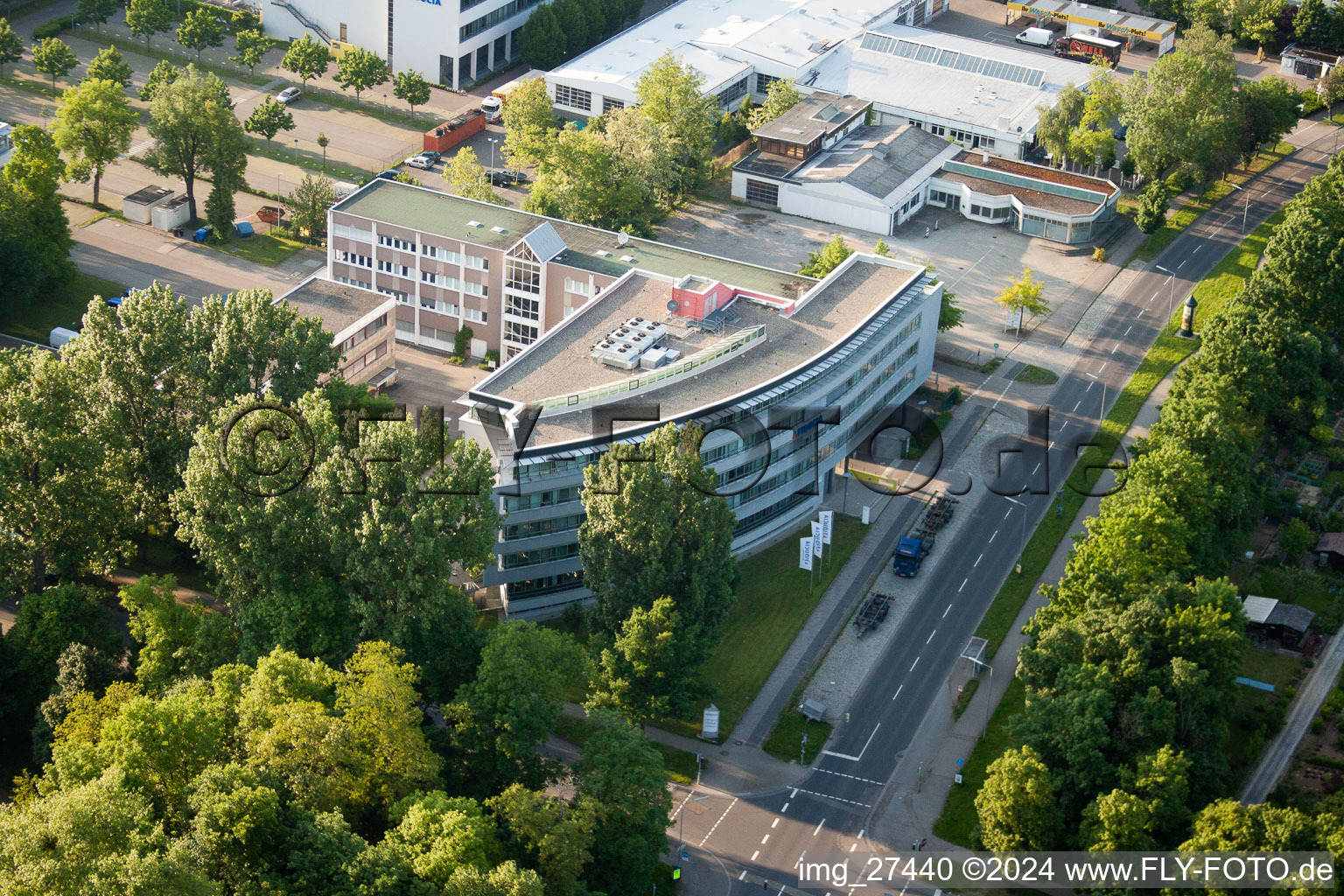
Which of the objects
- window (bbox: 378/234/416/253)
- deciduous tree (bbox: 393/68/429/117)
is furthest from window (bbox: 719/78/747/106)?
window (bbox: 378/234/416/253)

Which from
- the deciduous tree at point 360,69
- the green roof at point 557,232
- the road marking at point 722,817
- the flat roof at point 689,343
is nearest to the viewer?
the road marking at point 722,817

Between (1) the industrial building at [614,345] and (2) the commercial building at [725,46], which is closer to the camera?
(1) the industrial building at [614,345]

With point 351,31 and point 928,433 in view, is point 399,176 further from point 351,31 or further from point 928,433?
point 928,433

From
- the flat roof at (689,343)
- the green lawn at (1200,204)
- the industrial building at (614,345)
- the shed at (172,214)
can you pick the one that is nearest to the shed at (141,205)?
the shed at (172,214)

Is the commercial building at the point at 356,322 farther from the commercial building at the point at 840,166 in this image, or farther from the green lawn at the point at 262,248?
the commercial building at the point at 840,166

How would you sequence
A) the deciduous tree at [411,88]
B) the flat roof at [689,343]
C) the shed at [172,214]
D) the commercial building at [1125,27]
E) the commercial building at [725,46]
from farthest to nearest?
the commercial building at [1125,27] → the commercial building at [725,46] → the deciduous tree at [411,88] → the shed at [172,214] → the flat roof at [689,343]

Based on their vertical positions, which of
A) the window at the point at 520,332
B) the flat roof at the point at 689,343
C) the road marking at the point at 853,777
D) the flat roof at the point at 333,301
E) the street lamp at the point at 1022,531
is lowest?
the road marking at the point at 853,777
